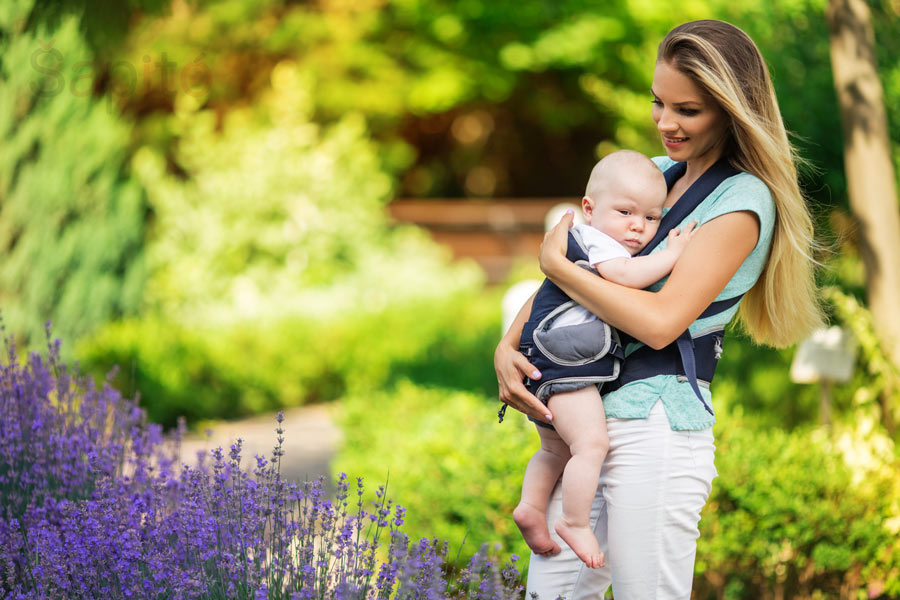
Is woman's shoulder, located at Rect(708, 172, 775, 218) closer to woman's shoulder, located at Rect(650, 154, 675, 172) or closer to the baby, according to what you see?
the baby

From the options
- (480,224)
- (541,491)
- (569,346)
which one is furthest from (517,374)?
(480,224)

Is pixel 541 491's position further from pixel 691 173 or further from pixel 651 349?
pixel 691 173

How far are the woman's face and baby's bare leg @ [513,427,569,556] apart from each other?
73 cm

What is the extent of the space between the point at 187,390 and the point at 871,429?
598cm

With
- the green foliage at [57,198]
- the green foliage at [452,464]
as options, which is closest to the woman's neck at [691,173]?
the green foliage at [452,464]

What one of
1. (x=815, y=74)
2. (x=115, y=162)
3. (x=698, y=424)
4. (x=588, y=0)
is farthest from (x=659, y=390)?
(x=588, y=0)

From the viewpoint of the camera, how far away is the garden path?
21.9 feet

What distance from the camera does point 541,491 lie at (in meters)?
2.23

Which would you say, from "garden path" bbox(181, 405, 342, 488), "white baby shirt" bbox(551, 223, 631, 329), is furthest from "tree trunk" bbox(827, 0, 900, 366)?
"garden path" bbox(181, 405, 342, 488)

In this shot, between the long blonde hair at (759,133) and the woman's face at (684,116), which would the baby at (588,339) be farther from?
the long blonde hair at (759,133)

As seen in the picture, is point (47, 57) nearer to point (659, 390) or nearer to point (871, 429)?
point (871, 429)

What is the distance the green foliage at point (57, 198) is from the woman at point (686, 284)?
8380mm

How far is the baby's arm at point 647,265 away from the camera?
203 cm

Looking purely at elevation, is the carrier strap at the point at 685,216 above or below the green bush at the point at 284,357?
above
